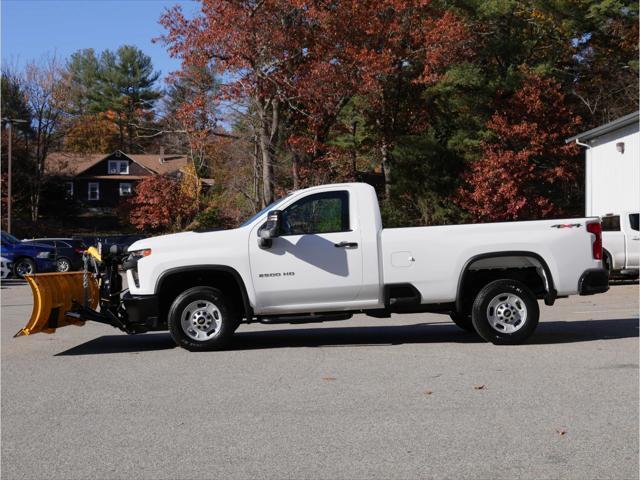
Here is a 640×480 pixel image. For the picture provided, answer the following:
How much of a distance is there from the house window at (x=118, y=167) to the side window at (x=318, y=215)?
6611cm

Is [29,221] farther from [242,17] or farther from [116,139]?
[242,17]

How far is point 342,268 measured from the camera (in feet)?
33.5

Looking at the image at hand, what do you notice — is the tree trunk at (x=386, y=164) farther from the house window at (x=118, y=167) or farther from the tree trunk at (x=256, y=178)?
the house window at (x=118, y=167)

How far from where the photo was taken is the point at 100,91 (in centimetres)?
8119

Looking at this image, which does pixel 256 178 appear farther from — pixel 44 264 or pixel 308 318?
pixel 308 318

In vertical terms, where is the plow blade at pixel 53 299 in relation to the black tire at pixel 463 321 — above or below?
above

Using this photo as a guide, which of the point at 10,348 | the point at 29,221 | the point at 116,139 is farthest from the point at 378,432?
the point at 116,139

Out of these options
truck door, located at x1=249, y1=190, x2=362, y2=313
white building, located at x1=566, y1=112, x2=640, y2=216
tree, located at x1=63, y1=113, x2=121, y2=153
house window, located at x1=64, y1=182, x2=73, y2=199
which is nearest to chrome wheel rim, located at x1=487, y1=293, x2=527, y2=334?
truck door, located at x1=249, y1=190, x2=362, y2=313

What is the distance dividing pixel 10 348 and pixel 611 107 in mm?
34211

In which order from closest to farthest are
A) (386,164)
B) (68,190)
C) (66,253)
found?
(66,253) → (386,164) → (68,190)

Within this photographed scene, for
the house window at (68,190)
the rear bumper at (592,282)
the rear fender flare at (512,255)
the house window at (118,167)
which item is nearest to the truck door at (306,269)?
the rear fender flare at (512,255)

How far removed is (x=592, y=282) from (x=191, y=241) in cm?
519

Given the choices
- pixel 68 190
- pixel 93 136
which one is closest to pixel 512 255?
pixel 68 190

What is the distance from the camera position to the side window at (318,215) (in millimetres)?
10320
